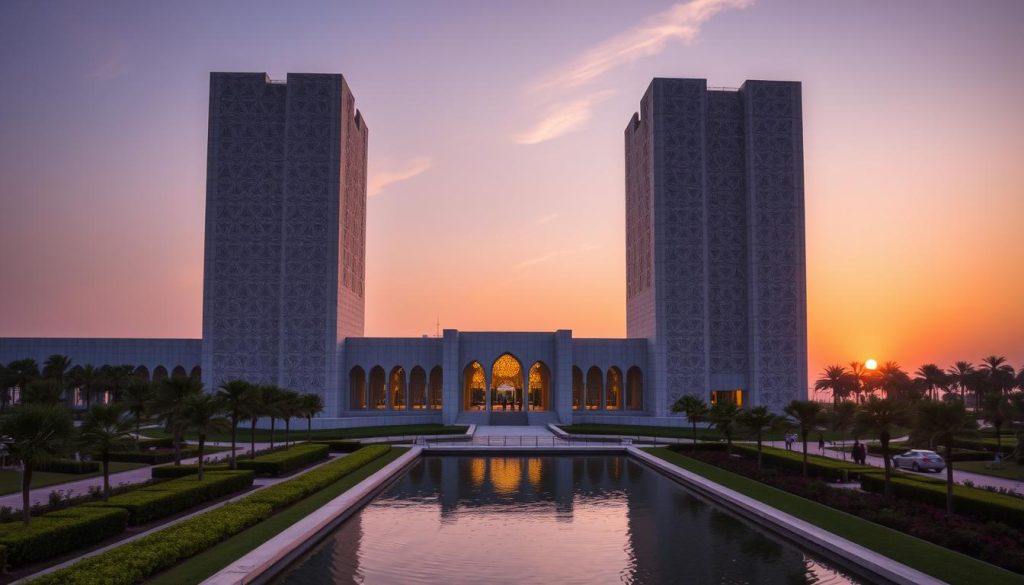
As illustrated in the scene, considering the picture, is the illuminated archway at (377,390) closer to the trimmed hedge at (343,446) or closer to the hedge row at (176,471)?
the trimmed hedge at (343,446)

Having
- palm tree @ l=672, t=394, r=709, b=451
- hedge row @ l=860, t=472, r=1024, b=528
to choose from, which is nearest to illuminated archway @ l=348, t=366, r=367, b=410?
palm tree @ l=672, t=394, r=709, b=451

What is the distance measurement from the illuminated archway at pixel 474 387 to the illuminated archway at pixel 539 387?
199 inches

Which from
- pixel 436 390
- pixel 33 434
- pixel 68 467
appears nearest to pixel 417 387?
pixel 436 390

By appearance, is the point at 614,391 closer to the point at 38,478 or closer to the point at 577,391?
the point at 577,391

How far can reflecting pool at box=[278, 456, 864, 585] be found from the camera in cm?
1562

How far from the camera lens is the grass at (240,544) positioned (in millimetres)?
14095

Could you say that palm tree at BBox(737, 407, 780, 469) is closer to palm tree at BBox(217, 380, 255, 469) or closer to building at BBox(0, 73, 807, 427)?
palm tree at BBox(217, 380, 255, 469)

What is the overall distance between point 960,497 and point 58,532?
2177cm

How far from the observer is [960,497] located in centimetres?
2039

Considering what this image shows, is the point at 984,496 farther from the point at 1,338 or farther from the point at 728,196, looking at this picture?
the point at 1,338

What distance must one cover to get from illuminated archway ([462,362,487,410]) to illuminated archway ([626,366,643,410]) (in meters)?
14.3

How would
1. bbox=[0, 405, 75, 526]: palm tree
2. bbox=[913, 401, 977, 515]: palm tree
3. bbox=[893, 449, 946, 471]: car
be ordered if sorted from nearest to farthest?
bbox=[0, 405, 75, 526]: palm tree
bbox=[913, 401, 977, 515]: palm tree
bbox=[893, 449, 946, 471]: car

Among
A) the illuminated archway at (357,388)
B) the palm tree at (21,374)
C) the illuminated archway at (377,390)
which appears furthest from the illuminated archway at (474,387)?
the palm tree at (21,374)

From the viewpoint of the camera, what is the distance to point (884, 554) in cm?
1590
